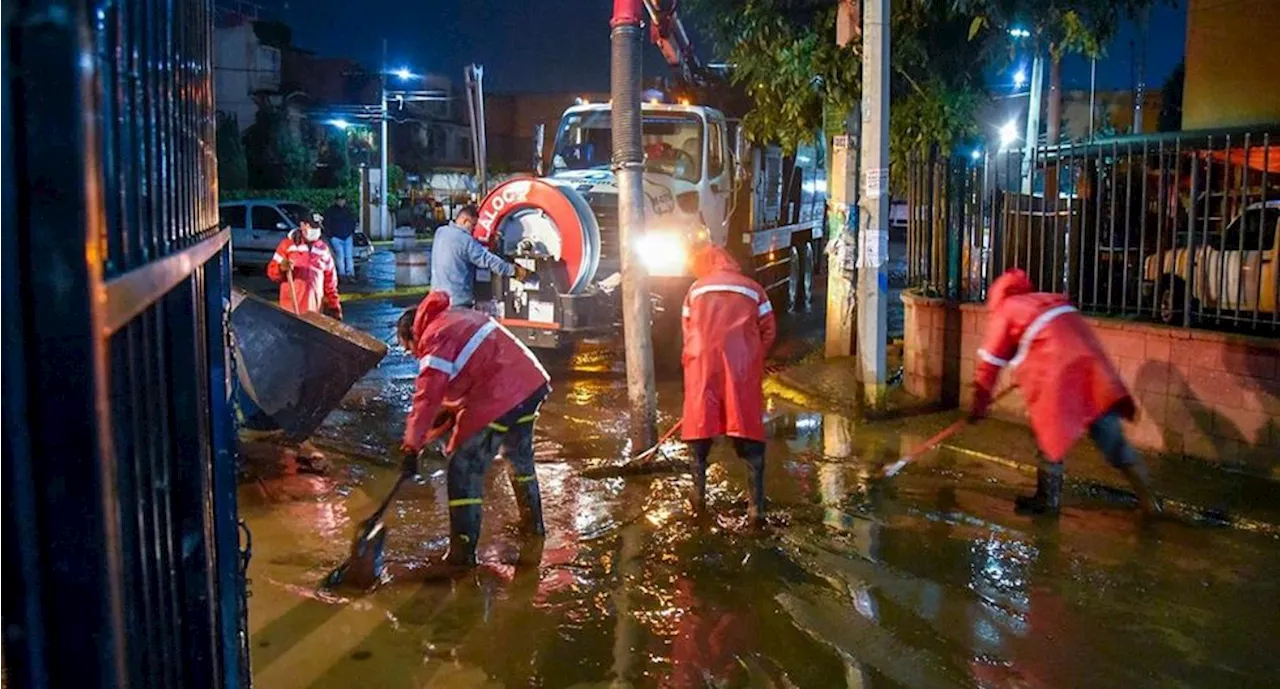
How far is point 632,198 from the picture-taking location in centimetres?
829

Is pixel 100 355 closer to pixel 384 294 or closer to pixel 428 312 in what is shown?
pixel 428 312

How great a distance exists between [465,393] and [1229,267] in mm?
5573

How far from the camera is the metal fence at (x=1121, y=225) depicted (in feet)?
26.0

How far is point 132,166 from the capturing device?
1.89m

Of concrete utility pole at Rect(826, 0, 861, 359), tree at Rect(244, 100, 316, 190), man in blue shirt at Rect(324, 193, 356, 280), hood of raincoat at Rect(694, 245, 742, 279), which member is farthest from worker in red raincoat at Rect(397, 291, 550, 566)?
tree at Rect(244, 100, 316, 190)

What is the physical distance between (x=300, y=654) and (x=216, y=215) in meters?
2.20

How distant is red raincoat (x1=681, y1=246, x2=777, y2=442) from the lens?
6609mm

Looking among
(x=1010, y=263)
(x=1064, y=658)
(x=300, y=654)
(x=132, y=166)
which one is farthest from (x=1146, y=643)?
(x=1010, y=263)

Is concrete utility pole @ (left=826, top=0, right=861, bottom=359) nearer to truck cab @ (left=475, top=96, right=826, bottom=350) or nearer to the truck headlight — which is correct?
truck cab @ (left=475, top=96, right=826, bottom=350)

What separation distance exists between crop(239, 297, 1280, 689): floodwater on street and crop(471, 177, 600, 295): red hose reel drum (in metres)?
3.25

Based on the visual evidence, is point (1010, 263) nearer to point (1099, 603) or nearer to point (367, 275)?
point (1099, 603)

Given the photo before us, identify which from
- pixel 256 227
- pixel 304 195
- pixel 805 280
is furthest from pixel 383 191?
pixel 805 280

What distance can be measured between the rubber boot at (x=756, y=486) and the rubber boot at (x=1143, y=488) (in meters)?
2.09

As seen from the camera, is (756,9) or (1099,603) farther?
(756,9)
